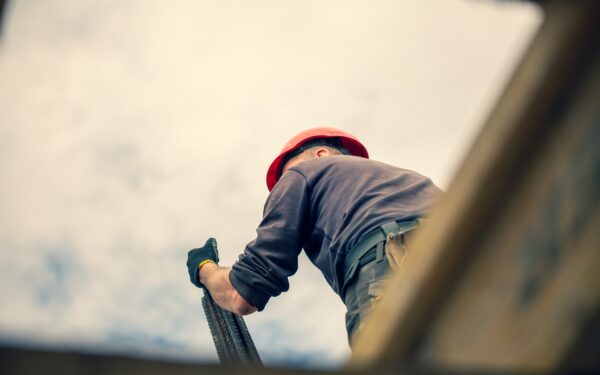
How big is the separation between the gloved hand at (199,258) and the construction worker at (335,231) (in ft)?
0.48

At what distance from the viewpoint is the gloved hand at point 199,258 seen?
439 cm

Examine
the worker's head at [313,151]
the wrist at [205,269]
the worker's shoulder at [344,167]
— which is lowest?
the wrist at [205,269]

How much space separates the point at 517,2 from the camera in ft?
4.08

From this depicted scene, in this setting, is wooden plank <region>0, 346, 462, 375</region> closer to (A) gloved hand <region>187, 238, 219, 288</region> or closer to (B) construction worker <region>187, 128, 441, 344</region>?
(B) construction worker <region>187, 128, 441, 344</region>

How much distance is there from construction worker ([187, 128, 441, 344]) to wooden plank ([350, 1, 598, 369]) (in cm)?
197

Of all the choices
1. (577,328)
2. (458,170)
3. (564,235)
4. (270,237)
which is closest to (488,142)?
(458,170)

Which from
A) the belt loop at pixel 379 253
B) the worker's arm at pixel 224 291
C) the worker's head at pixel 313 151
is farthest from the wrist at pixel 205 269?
the belt loop at pixel 379 253

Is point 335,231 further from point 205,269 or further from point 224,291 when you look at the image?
point 205,269

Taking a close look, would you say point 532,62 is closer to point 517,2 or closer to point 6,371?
point 517,2

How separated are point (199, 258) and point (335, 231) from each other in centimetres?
115

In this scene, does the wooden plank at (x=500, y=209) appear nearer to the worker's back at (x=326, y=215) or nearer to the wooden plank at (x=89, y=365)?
the wooden plank at (x=89, y=365)

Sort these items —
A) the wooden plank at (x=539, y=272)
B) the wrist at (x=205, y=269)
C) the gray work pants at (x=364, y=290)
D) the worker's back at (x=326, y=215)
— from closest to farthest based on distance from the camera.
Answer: the wooden plank at (x=539, y=272) < the gray work pants at (x=364, y=290) < the worker's back at (x=326, y=215) < the wrist at (x=205, y=269)

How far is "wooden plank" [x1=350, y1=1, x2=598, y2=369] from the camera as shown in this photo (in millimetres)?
Answer: 1139

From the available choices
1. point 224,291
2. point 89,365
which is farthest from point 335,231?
point 89,365
